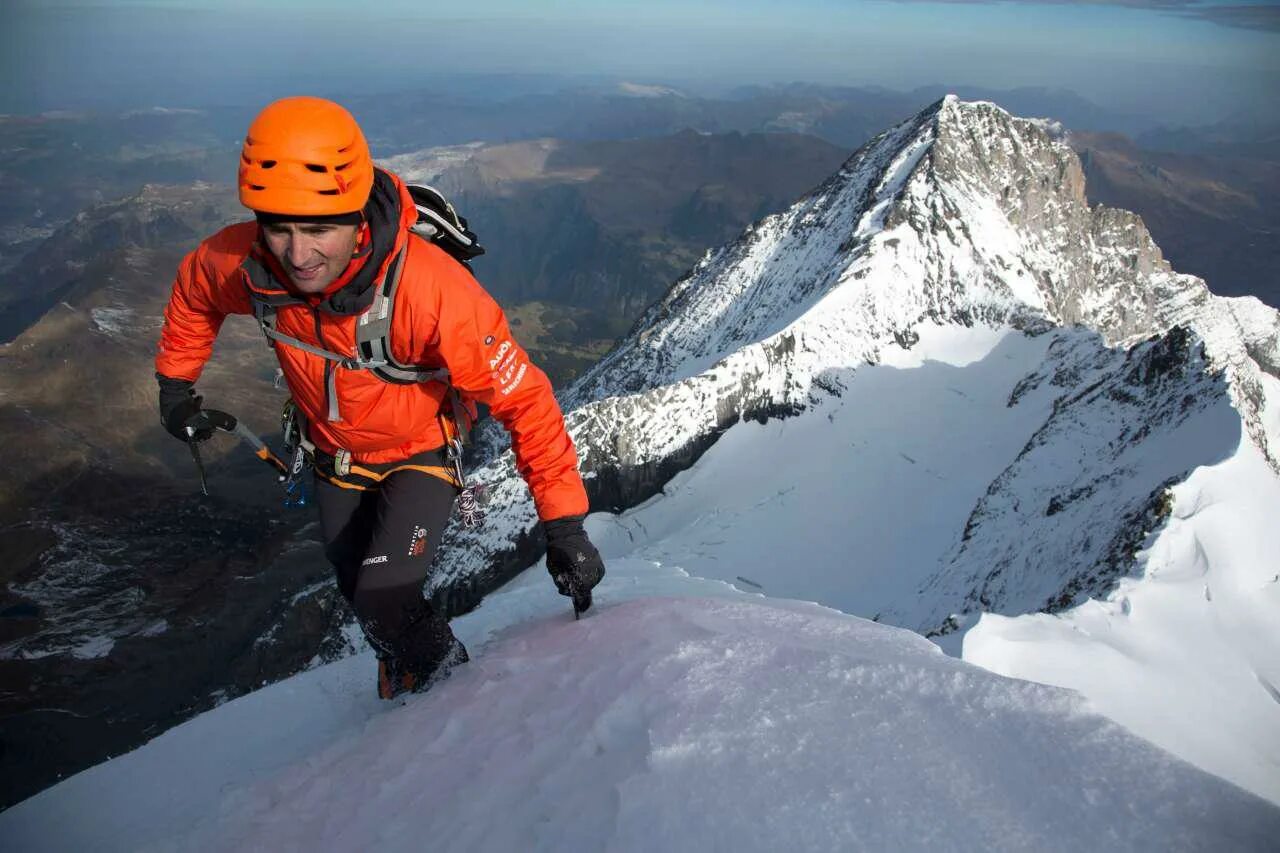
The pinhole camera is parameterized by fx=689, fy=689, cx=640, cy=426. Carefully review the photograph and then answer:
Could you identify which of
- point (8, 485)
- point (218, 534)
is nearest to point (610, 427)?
point (218, 534)

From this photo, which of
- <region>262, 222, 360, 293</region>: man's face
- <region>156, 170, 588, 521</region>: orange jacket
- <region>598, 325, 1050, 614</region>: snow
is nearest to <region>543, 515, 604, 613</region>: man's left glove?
<region>156, 170, 588, 521</region>: orange jacket

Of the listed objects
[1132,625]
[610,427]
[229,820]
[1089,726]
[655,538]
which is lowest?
[655,538]

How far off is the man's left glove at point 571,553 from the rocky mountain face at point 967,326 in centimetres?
1290

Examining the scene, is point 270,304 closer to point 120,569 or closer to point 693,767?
point 693,767

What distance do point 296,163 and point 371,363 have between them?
1.69 meters

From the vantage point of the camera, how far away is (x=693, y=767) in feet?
13.5

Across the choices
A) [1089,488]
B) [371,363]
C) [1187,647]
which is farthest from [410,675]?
[1089,488]

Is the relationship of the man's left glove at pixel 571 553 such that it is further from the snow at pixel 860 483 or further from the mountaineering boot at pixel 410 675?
the snow at pixel 860 483

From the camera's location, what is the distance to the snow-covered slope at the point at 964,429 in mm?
17609

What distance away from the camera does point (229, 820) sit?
5152mm

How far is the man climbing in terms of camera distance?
5234 millimetres

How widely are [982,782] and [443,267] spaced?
5.32m

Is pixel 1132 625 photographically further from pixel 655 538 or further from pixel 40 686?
pixel 40 686

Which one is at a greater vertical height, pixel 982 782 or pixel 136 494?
pixel 982 782
